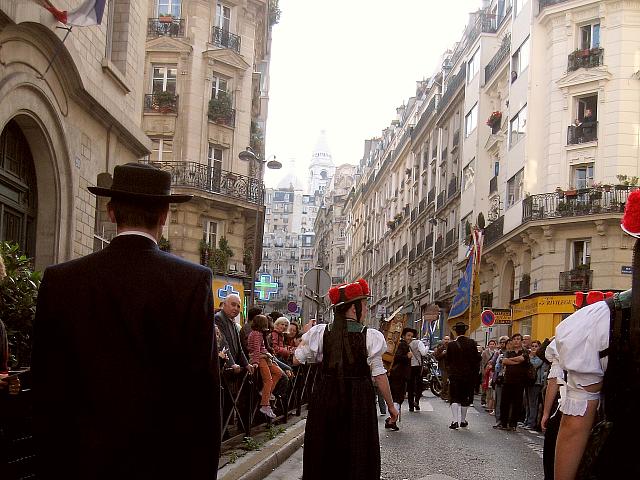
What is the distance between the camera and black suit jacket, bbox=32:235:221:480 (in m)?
2.92

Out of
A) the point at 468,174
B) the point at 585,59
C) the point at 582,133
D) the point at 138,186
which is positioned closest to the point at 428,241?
the point at 468,174

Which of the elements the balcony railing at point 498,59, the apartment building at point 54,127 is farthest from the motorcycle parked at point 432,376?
the balcony railing at point 498,59

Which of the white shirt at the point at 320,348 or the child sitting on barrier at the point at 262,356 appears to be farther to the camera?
the child sitting on barrier at the point at 262,356

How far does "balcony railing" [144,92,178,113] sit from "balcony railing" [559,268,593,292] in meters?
15.2

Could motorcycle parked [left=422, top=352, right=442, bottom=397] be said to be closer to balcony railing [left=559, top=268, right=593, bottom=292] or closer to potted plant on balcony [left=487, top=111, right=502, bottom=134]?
balcony railing [left=559, top=268, right=593, bottom=292]

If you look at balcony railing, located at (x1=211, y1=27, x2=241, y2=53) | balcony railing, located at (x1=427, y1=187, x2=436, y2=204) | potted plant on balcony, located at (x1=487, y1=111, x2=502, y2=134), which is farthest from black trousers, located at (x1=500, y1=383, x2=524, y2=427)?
balcony railing, located at (x1=427, y1=187, x2=436, y2=204)

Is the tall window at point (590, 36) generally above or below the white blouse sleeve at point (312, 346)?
above

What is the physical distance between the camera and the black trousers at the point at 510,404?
53.0 feet

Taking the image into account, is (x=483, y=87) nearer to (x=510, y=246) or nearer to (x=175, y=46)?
(x=510, y=246)

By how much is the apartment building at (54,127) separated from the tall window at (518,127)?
20.5 meters

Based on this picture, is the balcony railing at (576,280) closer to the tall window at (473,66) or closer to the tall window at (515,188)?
the tall window at (515,188)

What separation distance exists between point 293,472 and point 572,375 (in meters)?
6.38

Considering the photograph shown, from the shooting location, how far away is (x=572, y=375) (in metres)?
3.25

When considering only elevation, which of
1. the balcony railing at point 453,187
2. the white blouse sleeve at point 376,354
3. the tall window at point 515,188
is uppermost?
the balcony railing at point 453,187
